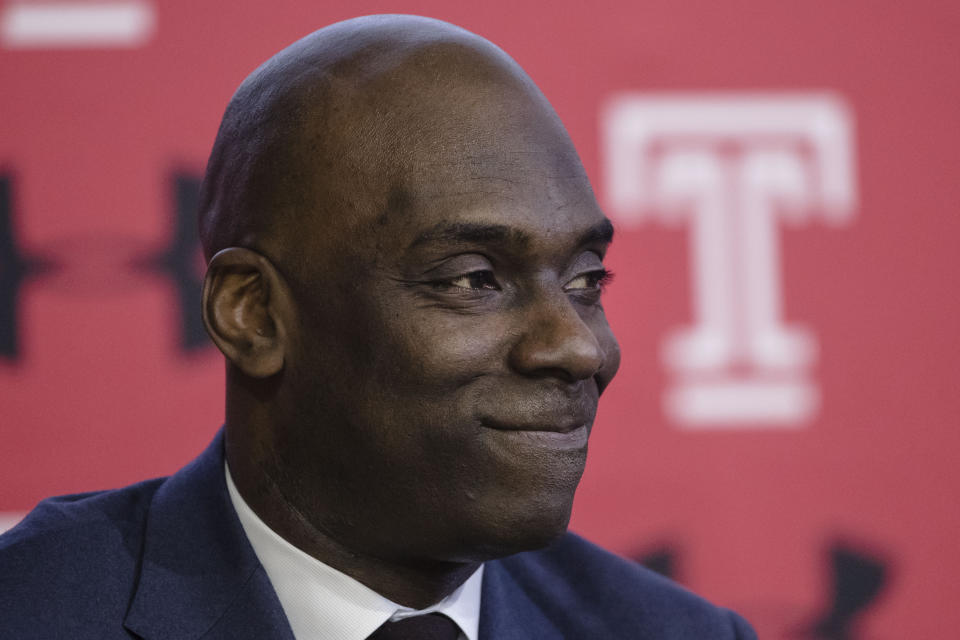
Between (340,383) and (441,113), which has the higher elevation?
(441,113)

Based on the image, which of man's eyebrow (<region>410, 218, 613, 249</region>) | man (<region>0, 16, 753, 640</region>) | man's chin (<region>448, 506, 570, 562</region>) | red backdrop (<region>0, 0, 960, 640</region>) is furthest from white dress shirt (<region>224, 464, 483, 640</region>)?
red backdrop (<region>0, 0, 960, 640</region>)

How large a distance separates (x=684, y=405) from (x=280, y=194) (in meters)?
1.17

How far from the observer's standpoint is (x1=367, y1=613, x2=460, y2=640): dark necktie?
1.35 metres

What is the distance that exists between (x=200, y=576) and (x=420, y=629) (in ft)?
0.86

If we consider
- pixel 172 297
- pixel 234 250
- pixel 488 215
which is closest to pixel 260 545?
pixel 234 250

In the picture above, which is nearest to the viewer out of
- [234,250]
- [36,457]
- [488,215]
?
[488,215]

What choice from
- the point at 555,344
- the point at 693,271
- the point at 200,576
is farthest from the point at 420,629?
the point at 693,271

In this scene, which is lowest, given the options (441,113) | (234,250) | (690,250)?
(690,250)

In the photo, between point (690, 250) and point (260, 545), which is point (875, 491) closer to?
point (690, 250)

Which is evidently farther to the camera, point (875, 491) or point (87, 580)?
point (875, 491)

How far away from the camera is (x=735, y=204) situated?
232 centimetres

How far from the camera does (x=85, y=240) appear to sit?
87.4 inches

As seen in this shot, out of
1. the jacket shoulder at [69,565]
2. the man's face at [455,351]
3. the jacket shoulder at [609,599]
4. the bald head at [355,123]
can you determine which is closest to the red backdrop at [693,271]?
the jacket shoulder at [609,599]

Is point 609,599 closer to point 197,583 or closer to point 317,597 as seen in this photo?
point 317,597
